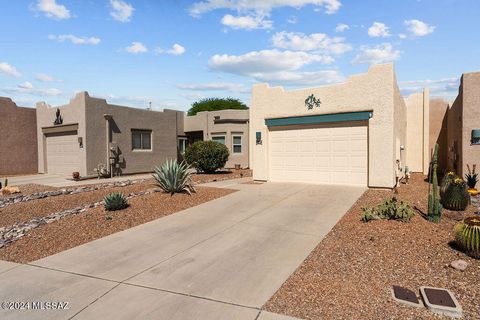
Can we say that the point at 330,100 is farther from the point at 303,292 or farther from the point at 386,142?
the point at 303,292

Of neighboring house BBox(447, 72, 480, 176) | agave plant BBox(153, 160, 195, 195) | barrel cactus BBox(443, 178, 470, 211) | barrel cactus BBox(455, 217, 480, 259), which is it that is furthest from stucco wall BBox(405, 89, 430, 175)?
barrel cactus BBox(455, 217, 480, 259)

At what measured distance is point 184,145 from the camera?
26938 millimetres

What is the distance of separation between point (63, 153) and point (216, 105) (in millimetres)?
34318

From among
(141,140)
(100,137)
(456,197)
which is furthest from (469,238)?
(141,140)

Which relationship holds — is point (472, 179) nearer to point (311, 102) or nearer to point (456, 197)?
point (456, 197)

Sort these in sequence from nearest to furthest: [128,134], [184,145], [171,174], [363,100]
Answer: [171,174], [363,100], [128,134], [184,145]

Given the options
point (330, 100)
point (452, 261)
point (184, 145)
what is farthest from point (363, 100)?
point (184, 145)

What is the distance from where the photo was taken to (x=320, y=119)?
45.0 ft

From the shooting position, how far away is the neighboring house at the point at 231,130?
81.6 feet

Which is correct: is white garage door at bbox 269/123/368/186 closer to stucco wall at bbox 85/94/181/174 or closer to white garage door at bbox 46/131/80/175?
stucco wall at bbox 85/94/181/174

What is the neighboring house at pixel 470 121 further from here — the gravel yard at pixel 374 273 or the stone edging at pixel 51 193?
the stone edging at pixel 51 193

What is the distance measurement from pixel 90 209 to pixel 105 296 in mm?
6184

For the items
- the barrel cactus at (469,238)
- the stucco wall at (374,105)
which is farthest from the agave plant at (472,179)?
the barrel cactus at (469,238)

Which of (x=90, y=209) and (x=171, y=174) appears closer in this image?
(x=90, y=209)
